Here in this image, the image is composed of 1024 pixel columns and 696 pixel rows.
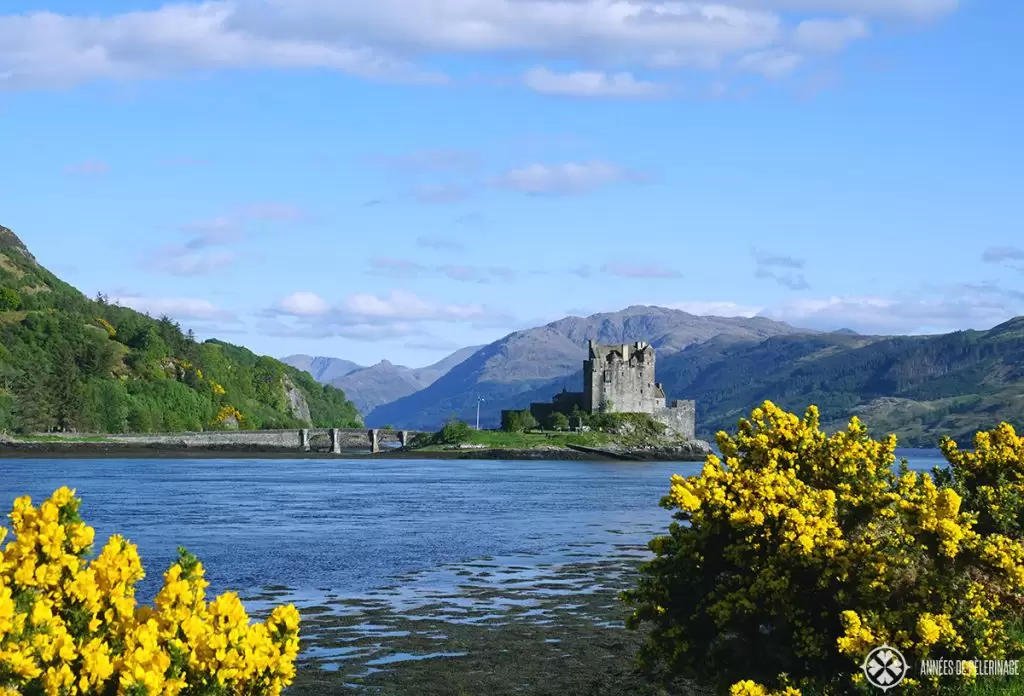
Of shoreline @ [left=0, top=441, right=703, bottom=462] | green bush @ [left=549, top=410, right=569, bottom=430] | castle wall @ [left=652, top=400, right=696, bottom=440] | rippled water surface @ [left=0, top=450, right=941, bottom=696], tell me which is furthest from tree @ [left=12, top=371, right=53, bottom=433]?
castle wall @ [left=652, top=400, right=696, bottom=440]

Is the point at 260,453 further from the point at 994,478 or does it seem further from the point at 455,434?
the point at 994,478

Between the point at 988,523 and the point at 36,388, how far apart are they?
168134mm

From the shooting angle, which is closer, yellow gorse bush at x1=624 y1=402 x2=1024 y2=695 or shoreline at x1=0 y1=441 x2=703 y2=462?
yellow gorse bush at x1=624 y1=402 x2=1024 y2=695

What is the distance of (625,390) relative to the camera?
615ft

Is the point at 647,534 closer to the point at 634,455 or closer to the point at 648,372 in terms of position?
the point at 634,455

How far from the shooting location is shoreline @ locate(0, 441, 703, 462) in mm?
152750

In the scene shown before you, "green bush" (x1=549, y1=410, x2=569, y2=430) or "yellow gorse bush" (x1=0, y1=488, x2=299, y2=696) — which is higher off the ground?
"green bush" (x1=549, y1=410, x2=569, y2=430)

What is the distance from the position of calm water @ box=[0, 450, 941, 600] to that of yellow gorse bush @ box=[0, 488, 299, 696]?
1899 cm

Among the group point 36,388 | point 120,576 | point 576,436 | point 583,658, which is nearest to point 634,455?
point 576,436

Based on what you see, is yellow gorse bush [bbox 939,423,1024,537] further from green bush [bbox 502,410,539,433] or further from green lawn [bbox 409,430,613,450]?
green bush [bbox 502,410,539,433]

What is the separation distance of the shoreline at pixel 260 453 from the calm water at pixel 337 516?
2616cm

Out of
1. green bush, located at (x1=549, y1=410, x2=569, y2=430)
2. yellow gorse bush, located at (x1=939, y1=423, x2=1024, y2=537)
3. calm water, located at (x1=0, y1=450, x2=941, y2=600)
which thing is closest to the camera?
yellow gorse bush, located at (x1=939, y1=423, x2=1024, y2=537)

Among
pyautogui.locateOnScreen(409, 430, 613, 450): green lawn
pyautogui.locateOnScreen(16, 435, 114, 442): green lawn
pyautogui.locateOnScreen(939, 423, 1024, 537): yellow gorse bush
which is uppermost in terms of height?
pyautogui.locateOnScreen(939, 423, 1024, 537): yellow gorse bush

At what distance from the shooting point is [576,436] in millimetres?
177375
